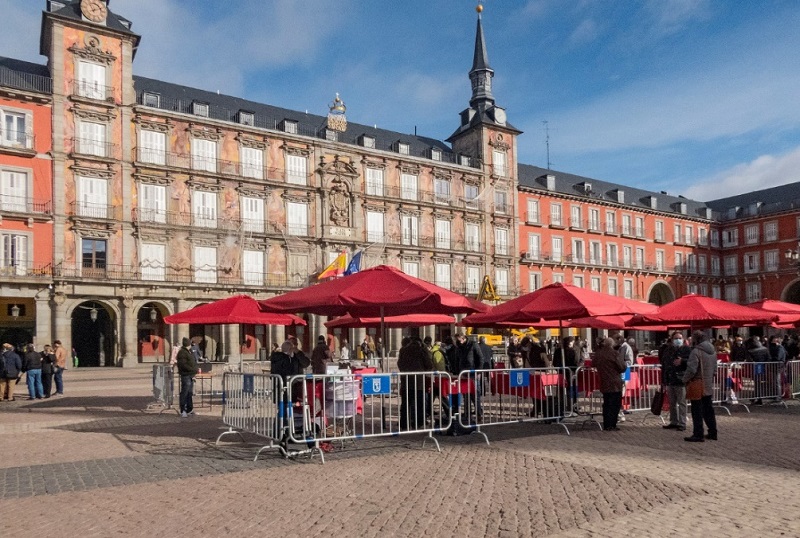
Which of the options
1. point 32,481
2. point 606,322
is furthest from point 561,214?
point 32,481

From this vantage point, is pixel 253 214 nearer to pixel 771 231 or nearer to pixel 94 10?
pixel 94 10

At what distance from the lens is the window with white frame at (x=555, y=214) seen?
176 ft

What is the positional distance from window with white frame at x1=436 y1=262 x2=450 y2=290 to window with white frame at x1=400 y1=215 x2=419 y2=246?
8.24ft

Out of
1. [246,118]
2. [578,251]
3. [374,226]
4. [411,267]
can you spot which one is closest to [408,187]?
[374,226]

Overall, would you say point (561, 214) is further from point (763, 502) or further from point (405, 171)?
point (763, 502)

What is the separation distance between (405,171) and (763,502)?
1640 inches

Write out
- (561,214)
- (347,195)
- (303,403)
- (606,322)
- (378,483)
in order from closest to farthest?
(378,483)
(303,403)
(606,322)
(347,195)
(561,214)

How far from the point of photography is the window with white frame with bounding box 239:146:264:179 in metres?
40.2

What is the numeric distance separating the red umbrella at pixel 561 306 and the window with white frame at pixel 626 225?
47.4 m

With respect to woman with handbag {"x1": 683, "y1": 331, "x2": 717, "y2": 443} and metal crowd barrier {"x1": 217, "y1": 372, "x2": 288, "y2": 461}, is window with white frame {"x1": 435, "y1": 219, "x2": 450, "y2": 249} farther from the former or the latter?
metal crowd barrier {"x1": 217, "y1": 372, "x2": 288, "y2": 461}

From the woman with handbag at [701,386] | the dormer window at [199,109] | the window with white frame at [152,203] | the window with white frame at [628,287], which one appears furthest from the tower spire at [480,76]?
the woman with handbag at [701,386]

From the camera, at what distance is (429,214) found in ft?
157

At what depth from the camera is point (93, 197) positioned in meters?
35.1

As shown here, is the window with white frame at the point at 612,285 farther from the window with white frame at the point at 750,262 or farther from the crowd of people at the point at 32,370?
the crowd of people at the point at 32,370
